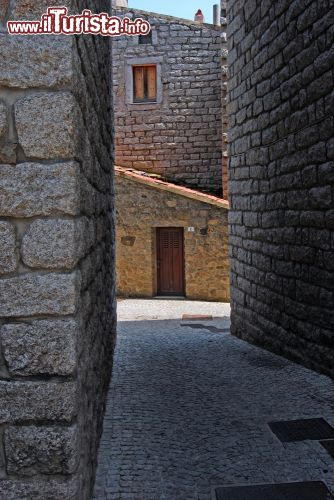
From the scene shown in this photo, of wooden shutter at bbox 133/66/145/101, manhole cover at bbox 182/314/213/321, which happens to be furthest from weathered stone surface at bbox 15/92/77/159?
wooden shutter at bbox 133/66/145/101

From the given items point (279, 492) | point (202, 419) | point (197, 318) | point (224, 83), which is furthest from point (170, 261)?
point (279, 492)

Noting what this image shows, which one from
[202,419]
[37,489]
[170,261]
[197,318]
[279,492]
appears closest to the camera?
[37,489]

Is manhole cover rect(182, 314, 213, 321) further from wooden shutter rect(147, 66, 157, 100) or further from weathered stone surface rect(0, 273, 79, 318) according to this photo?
weathered stone surface rect(0, 273, 79, 318)

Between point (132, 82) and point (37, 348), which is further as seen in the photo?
point (132, 82)

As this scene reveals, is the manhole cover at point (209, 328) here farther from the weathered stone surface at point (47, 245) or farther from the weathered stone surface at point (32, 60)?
the weathered stone surface at point (32, 60)

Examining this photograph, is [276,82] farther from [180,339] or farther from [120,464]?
[120,464]

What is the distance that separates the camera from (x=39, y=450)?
1.91 m

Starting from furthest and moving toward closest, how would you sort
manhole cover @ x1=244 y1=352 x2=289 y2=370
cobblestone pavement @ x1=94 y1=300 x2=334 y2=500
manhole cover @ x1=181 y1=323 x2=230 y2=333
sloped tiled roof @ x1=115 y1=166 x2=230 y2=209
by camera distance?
sloped tiled roof @ x1=115 y1=166 x2=230 y2=209 < manhole cover @ x1=181 y1=323 x2=230 y2=333 < manhole cover @ x1=244 y1=352 x2=289 y2=370 < cobblestone pavement @ x1=94 y1=300 x2=334 y2=500

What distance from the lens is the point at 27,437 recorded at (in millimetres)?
1914

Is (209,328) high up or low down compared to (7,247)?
down

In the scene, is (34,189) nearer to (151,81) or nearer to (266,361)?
(266,361)

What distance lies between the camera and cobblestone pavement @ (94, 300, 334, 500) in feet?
8.55

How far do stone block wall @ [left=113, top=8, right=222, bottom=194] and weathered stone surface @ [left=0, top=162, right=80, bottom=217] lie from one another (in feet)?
36.9

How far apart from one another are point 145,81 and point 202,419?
10.9m
